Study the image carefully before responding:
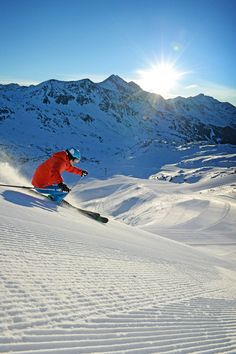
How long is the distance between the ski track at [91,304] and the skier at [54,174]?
348 centimetres

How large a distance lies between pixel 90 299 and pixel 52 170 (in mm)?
6205

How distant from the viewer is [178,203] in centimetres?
4059

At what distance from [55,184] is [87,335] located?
280 inches

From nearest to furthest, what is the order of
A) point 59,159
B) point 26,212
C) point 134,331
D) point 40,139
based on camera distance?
point 134,331 → point 26,212 → point 59,159 → point 40,139

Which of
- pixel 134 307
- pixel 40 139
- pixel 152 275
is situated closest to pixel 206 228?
pixel 152 275

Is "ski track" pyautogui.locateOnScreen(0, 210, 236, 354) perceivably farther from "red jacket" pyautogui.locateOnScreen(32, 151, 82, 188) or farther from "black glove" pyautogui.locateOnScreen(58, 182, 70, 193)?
"red jacket" pyautogui.locateOnScreen(32, 151, 82, 188)

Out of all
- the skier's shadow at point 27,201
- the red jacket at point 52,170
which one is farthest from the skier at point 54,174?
the skier's shadow at point 27,201

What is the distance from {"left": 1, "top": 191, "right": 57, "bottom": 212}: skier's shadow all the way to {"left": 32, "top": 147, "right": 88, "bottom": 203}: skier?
447 mm

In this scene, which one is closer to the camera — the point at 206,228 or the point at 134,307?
the point at 134,307

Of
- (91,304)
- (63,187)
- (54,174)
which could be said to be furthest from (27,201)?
(91,304)

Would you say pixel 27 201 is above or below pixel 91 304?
above

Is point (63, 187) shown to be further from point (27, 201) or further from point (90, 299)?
point (90, 299)

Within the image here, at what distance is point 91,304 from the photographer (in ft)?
13.0

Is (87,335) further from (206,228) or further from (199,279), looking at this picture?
(206,228)
